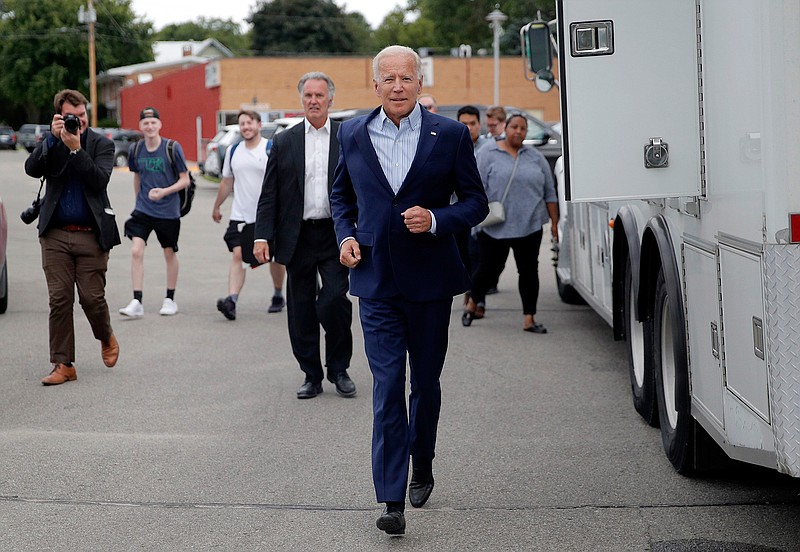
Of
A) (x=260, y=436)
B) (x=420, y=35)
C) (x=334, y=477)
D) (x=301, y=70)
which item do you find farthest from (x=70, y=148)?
(x=420, y=35)

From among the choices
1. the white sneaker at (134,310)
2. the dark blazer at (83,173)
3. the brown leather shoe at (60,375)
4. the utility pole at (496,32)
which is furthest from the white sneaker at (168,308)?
the utility pole at (496,32)

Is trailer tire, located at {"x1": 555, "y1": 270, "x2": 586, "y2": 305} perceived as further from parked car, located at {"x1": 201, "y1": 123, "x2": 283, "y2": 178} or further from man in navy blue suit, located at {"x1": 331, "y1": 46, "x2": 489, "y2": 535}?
parked car, located at {"x1": 201, "y1": 123, "x2": 283, "y2": 178}

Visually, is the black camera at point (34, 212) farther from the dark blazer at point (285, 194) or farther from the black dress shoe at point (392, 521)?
the black dress shoe at point (392, 521)

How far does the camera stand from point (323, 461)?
20.5 feet

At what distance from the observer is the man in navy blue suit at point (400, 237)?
505 centimetres

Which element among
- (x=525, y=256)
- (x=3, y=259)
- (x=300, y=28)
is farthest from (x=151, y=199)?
(x=300, y=28)

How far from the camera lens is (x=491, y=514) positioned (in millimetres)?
5344

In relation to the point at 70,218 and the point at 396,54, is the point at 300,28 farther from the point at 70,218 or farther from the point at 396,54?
the point at 396,54

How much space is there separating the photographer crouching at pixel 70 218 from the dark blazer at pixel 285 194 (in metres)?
1.17

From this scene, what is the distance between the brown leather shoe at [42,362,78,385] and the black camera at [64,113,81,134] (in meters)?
1.58

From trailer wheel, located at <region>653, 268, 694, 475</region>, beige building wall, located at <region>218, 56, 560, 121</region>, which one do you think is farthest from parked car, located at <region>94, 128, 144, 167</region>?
trailer wheel, located at <region>653, 268, 694, 475</region>

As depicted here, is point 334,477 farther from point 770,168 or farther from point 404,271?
point 770,168

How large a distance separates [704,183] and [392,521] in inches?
72.0

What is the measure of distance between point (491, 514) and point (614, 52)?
6.63ft
